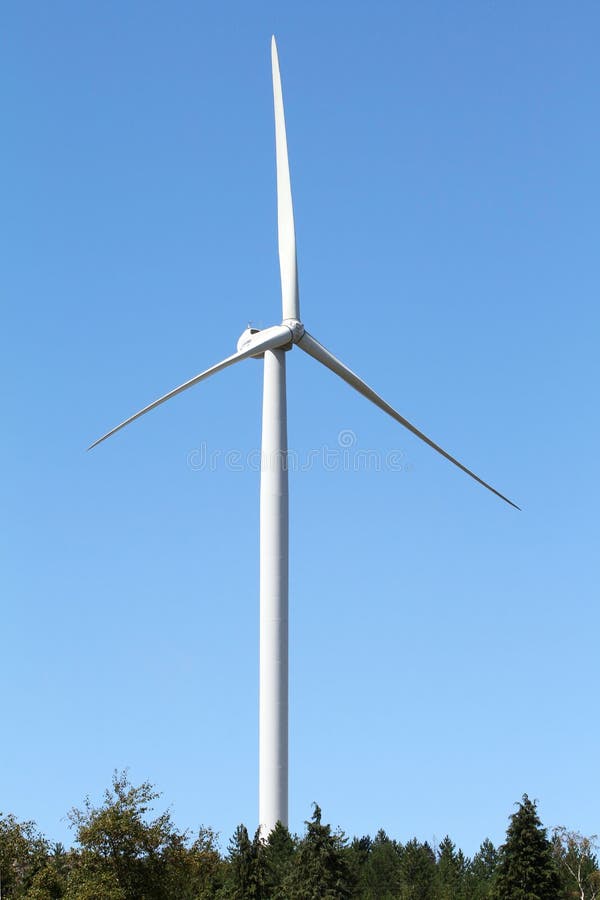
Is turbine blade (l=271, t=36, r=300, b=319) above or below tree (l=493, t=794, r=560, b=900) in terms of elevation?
above

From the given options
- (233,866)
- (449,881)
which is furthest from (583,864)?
(233,866)

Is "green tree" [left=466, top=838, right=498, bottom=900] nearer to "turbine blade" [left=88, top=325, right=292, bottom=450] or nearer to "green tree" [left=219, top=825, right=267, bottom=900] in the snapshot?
"green tree" [left=219, top=825, right=267, bottom=900]

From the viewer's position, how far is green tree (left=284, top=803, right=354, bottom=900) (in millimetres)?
51250

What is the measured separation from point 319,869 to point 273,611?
15.5 metres

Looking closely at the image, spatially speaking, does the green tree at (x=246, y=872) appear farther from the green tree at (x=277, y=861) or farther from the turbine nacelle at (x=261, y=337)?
the turbine nacelle at (x=261, y=337)

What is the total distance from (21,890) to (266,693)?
2600cm

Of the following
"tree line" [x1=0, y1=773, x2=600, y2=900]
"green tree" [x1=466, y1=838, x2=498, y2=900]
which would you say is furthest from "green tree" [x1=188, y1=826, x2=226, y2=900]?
"green tree" [x1=466, y1=838, x2=498, y2=900]

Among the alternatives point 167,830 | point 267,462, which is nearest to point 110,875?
point 167,830

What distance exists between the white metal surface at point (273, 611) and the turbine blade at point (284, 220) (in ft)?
19.2

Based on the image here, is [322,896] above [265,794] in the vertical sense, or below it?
below

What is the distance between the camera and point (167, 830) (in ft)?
233

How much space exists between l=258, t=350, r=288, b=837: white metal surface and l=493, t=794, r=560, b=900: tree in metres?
11.4

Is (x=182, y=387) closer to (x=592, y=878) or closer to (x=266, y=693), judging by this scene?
(x=266, y=693)

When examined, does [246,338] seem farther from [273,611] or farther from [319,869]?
[319,869]
